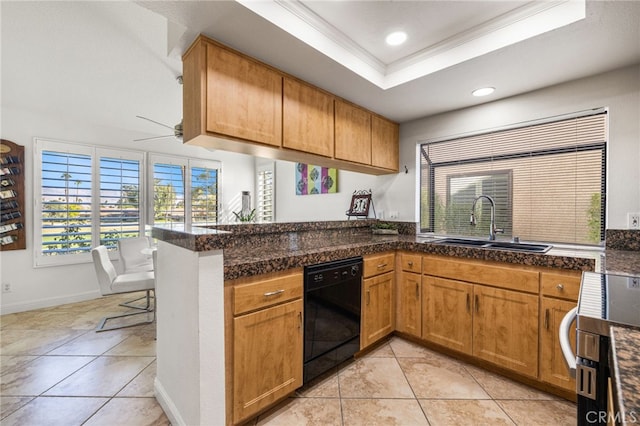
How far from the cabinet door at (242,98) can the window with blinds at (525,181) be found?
6.30ft

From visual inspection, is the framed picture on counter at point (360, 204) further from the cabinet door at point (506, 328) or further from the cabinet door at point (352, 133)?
the cabinet door at point (506, 328)

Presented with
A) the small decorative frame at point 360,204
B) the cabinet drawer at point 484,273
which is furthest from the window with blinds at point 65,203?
the cabinet drawer at point 484,273

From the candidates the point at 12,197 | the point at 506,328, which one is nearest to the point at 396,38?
the point at 506,328

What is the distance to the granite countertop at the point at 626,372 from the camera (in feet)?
1.30

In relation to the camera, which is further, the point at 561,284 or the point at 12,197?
the point at 12,197

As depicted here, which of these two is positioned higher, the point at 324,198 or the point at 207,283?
the point at 324,198

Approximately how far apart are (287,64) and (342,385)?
2289 mm

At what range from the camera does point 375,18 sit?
1.72 metres

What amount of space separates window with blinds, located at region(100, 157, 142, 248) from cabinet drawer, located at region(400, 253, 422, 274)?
4.00 meters

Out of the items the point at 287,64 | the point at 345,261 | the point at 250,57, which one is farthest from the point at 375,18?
the point at 345,261

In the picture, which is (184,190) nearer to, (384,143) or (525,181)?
(384,143)

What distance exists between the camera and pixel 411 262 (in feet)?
7.81

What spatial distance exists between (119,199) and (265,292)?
149 inches

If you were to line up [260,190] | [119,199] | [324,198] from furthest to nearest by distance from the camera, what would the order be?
[260,190]
[324,198]
[119,199]
